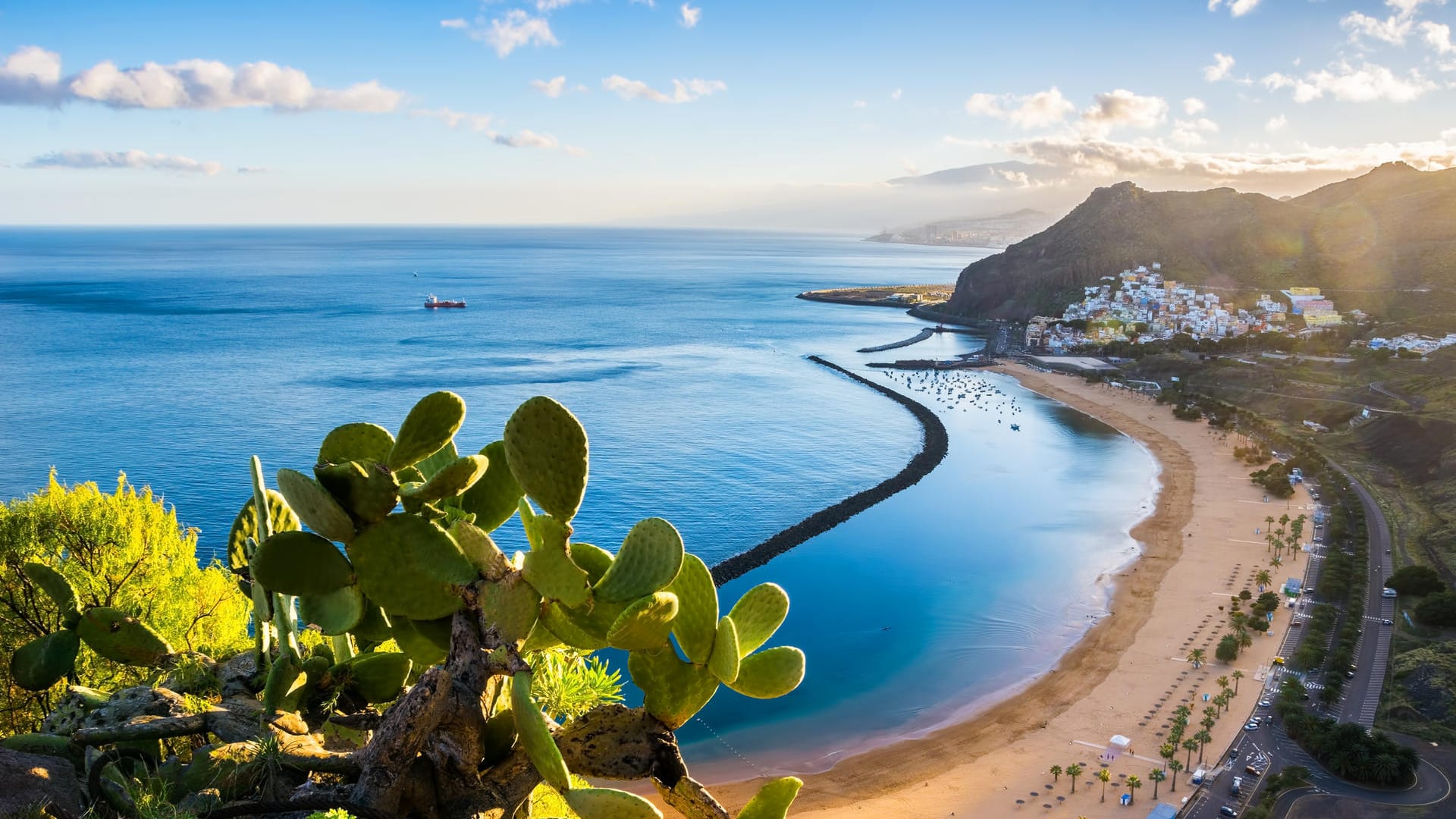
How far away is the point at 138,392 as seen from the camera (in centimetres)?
6119

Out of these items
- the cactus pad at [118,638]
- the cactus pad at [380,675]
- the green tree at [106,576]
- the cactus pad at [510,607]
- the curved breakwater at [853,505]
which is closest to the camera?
the cactus pad at [510,607]

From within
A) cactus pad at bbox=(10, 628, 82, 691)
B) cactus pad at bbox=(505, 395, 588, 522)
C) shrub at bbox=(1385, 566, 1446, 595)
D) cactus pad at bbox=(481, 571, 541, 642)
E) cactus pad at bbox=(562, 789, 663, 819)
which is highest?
cactus pad at bbox=(505, 395, 588, 522)

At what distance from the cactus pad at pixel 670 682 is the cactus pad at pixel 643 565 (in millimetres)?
471

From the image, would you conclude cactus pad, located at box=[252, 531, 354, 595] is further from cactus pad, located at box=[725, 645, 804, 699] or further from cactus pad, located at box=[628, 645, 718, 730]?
cactus pad, located at box=[725, 645, 804, 699]

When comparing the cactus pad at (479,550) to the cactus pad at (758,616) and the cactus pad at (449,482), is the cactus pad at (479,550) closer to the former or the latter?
the cactus pad at (449,482)

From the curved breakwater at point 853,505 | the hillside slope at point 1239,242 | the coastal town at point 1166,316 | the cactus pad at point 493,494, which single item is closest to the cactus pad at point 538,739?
the cactus pad at point 493,494

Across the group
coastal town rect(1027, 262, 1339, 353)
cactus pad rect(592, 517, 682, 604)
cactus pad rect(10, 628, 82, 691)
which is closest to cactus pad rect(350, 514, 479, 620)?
cactus pad rect(592, 517, 682, 604)

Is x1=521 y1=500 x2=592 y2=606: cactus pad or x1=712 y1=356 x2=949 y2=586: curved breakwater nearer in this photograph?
x1=521 y1=500 x2=592 y2=606: cactus pad

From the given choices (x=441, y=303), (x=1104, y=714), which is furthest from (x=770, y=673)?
(x=441, y=303)

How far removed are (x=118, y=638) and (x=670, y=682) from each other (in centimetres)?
407

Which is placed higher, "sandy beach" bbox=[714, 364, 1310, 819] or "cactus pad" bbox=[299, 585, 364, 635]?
"cactus pad" bbox=[299, 585, 364, 635]

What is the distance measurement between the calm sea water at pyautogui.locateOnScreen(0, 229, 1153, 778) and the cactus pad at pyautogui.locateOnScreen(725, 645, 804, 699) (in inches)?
789

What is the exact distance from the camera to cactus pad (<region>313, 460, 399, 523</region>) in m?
3.18

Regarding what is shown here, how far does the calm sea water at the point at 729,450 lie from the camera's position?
28.9 metres
